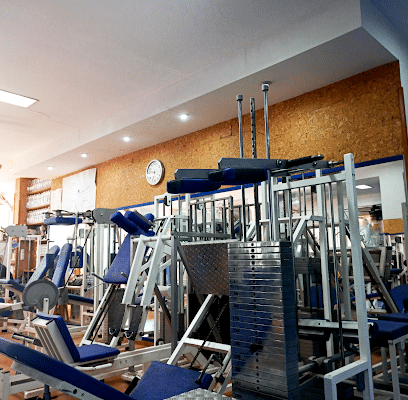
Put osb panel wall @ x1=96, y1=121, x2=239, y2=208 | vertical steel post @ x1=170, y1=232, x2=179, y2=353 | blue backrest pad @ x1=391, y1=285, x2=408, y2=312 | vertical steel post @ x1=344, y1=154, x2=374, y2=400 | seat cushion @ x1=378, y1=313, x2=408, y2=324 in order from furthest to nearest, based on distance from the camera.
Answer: osb panel wall @ x1=96, y1=121, x2=239, y2=208 < blue backrest pad @ x1=391, y1=285, x2=408, y2=312 < vertical steel post @ x1=170, y1=232, x2=179, y2=353 < seat cushion @ x1=378, y1=313, x2=408, y2=324 < vertical steel post @ x1=344, y1=154, x2=374, y2=400

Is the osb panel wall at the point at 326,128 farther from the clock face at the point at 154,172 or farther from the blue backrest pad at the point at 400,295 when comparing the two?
the blue backrest pad at the point at 400,295

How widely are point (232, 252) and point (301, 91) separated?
3.67m

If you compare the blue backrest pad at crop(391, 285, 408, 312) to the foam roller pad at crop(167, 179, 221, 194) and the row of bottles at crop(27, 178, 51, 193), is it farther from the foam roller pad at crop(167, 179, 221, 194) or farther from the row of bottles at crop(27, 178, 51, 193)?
the row of bottles at crop(27, 178, 51, 193)

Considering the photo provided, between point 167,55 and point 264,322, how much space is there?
3.80m

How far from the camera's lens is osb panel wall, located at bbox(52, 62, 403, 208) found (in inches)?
165

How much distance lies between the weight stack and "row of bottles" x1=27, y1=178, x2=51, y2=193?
9.68m

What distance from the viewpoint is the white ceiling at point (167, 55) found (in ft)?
12.4

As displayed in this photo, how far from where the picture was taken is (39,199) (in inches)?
419

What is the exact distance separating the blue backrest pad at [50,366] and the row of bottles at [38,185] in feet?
31.6

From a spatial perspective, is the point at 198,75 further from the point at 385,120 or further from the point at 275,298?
the point at 275,298

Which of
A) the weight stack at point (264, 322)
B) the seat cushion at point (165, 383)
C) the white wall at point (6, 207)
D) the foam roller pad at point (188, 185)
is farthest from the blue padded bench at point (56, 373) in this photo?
the white wall at point (6, 207)

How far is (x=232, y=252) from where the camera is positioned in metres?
1.75

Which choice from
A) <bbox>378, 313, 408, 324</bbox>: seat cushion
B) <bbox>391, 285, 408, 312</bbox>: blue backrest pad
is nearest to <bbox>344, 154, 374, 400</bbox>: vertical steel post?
<bbox>378, 313, 408, 324</bbox>: seat cushion

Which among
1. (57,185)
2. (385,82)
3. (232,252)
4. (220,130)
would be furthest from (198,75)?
(57,185)
